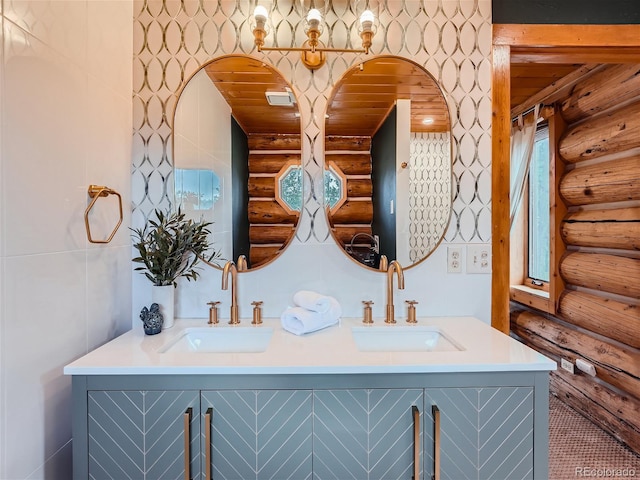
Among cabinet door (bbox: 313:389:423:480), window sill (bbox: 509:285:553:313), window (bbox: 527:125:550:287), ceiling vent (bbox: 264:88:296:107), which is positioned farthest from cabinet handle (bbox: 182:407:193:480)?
window (bbox: 527:125:550:287)

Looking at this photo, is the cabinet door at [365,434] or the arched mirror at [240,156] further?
the arched mirror at [240,156]

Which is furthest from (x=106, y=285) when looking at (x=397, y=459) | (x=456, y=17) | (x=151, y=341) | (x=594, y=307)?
(x=594, y=307)

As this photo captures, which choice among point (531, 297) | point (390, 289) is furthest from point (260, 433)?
point (531, 297)

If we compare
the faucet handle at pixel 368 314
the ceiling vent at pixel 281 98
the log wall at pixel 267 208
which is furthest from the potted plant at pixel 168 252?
the faucet handle at pixel 368 314

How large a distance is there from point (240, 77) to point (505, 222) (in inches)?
53.1

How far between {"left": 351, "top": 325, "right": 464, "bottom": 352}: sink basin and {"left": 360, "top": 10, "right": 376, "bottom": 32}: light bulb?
1.22 meters

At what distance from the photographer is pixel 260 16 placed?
1390mm

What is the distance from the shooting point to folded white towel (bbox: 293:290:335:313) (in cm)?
136

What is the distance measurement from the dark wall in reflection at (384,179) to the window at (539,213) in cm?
197

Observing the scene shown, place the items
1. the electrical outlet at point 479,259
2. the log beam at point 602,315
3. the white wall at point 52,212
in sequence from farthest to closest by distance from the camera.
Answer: the log beam at point 602,315, the electrical outlet at point 479,259, the white wall at point 52,212

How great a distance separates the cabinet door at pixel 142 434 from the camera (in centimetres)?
100

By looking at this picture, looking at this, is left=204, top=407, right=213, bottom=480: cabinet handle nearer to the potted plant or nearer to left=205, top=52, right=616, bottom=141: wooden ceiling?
the potted plant

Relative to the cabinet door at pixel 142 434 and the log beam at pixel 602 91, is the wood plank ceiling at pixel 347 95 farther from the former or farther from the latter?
the log beam at pixel 602 91

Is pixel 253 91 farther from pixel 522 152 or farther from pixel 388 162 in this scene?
pixel 522 152
